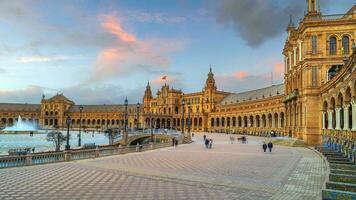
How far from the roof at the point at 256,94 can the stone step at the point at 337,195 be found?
89018mm

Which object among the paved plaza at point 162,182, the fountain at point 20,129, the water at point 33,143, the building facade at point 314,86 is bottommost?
the water at point 33,143

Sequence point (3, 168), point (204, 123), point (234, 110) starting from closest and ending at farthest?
point (3, 168) < point (234, 110) < point (204, 123)

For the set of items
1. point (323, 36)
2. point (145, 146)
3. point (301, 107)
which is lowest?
point (145, 146)

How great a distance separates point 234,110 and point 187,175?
104m

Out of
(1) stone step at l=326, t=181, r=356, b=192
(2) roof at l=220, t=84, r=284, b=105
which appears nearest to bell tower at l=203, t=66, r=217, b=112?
(2) roof at l=220, t=84, r=284, b=105

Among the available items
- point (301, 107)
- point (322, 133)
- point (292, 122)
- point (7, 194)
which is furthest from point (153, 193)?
point (292, 122)

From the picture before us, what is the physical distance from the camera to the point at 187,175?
798 inches

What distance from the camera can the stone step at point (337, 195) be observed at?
32.7ft

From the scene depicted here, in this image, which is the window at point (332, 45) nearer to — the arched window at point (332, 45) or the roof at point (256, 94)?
the arched window at point (332, 45)

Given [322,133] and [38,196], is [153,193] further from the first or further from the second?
[322,133]

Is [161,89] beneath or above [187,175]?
above

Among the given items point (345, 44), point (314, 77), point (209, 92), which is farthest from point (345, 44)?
point (209, 92)

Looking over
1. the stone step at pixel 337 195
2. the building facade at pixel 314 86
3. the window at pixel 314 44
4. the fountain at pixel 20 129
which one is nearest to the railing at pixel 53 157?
the stone step at pixel 337 195

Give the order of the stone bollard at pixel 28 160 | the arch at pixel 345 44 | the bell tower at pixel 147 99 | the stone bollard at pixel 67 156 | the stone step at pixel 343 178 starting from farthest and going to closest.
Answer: the bell tower at pixel 147 99, the arch at pixel 345 44, the stone bollard at pixel 67 156, the stone bollard at pixel 28 160, the stone step at pixel 343 178
